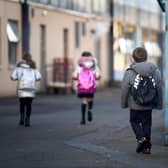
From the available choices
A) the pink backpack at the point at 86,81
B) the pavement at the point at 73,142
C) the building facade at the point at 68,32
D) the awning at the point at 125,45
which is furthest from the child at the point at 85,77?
the awning at the point at 125,45

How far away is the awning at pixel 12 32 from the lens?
30.6 metres

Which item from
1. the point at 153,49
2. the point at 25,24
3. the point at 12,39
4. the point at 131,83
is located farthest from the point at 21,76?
the point at 153,49

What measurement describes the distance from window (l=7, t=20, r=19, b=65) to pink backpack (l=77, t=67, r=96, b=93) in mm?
12841

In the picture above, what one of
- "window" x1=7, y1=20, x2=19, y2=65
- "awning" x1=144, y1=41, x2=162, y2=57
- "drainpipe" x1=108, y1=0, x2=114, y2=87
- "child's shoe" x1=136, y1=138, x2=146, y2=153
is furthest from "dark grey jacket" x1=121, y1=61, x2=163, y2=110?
"awning" x1=144, y1=41, x2=162, y2=57

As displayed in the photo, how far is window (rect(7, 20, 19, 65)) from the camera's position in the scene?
101 feet

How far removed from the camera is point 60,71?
111 feet

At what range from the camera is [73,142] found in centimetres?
1399

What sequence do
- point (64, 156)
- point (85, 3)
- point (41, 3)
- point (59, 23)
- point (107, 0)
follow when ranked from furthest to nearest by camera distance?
point (107, 0), point (85, 3), point (59, 23), point (41, 3), point (64, 156)

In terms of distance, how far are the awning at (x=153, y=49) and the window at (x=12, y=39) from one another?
1697 cm

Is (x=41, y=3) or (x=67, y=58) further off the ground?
Result: (x=41, y=3)

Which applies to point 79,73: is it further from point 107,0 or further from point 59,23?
point 107,0

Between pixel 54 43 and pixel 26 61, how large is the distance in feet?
56.7

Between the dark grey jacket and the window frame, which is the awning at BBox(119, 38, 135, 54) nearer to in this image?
the window frame

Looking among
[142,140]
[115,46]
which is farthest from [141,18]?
[142,140]
